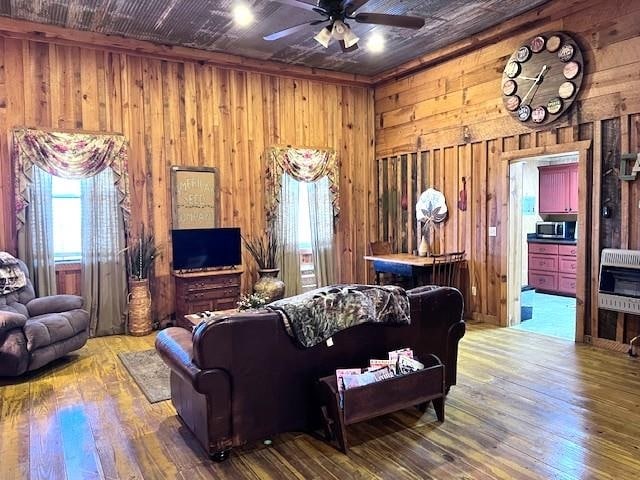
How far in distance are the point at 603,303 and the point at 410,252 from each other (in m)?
2.77

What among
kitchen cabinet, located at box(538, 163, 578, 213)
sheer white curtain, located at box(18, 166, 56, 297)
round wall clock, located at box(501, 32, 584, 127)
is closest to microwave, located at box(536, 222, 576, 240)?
kitchen cabinet, located at box(538, 163, 578, 213)

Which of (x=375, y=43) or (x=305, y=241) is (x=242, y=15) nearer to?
(x=375, y=43)

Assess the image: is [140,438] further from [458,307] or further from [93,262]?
[93,262]

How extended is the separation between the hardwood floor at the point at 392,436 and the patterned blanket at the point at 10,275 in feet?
3.17

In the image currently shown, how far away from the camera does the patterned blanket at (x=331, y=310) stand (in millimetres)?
2703

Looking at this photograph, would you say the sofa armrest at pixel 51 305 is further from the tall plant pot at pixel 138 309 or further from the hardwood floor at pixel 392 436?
the tall plant pot at pixel 138 309

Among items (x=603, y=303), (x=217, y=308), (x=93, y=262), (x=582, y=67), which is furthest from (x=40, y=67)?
(x=603, y=303)

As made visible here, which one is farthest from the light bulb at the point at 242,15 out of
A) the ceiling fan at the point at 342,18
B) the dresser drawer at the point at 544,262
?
the dresser drawer at the point at 544,262

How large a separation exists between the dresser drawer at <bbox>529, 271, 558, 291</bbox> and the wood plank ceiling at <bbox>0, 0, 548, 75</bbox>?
14.2 feet

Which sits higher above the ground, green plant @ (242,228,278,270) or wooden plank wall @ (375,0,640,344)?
wooden plank wall @ (375,0,640,344)

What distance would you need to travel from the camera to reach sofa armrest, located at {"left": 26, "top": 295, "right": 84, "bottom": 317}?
4547mm

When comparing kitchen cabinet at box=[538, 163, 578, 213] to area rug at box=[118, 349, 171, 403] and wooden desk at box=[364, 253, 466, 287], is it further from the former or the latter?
area rug at box=[118, 349, 171, 403]

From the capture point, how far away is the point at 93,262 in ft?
17.9

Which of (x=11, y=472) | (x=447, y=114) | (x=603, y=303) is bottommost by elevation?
(x=11, y=472)
